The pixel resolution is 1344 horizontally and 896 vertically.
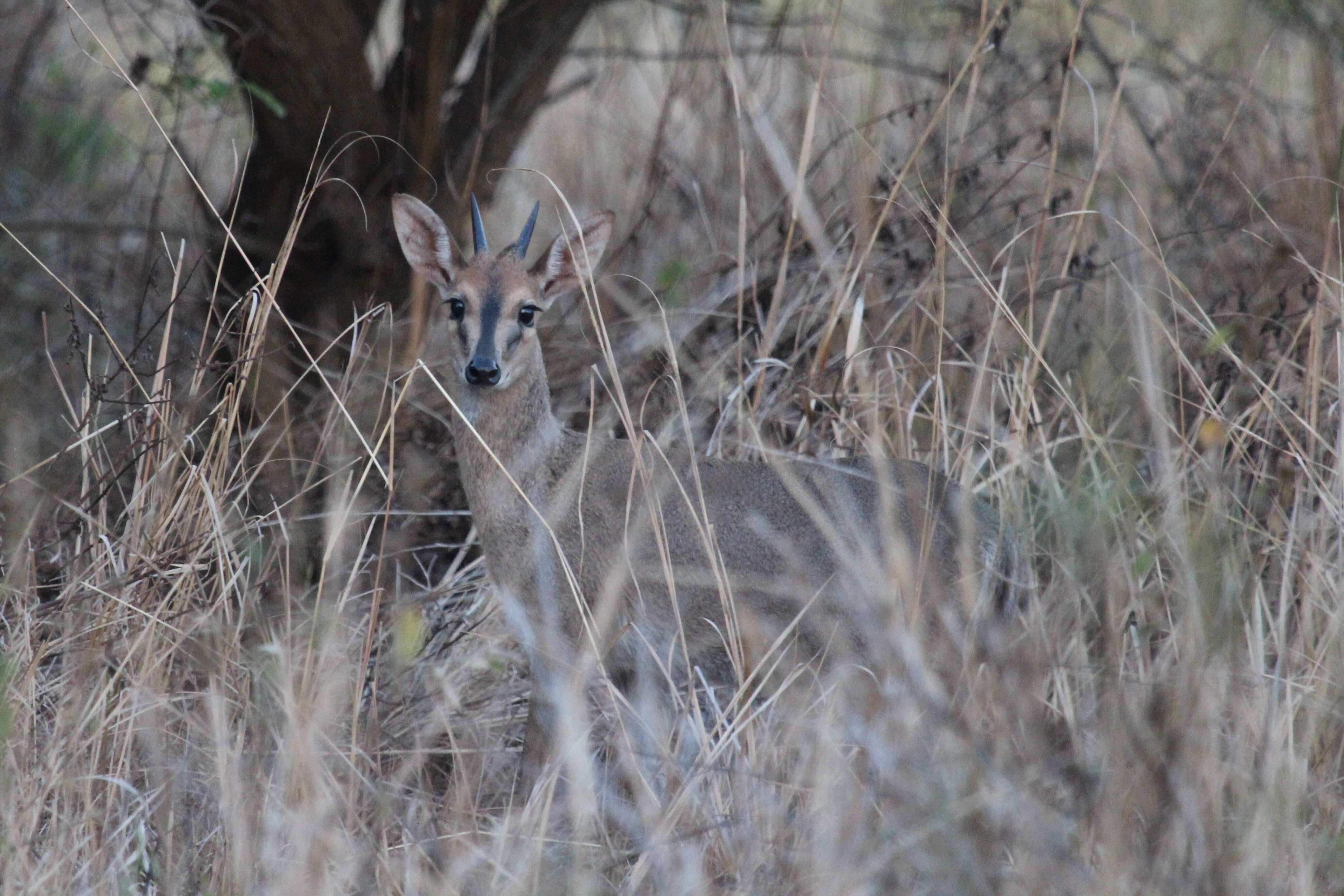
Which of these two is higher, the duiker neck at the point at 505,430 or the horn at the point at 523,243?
the horn at the point at 523,243

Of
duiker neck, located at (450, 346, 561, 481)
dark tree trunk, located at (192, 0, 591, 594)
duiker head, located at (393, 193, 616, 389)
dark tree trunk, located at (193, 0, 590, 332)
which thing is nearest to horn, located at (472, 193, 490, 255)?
duiker head, located at (393, 193, 616, 389)

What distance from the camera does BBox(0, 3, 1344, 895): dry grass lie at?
8.93 ft

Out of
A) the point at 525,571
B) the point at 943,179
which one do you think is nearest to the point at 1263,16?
the point at 943,179

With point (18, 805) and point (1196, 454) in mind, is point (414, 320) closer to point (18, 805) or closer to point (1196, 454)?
point (18, 805)

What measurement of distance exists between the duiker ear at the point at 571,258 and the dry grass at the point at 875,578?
28cm

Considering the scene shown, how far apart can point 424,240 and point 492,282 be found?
31cm

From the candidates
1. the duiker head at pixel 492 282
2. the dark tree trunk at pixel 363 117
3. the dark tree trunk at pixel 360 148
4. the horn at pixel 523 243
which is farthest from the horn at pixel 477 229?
the dark tree trunk at pixel 363 117

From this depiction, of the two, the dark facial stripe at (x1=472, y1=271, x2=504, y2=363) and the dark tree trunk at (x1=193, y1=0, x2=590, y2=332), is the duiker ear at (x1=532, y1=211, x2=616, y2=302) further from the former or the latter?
the dark tree trunk at (x1=193, y1=0, x2=590, y2=332)

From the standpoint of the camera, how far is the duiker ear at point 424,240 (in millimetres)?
4250

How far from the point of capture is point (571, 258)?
425 centimetres

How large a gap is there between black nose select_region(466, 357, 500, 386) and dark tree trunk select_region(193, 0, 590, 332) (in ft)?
3.59

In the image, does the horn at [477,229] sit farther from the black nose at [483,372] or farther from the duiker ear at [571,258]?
the black nose at [483,372]

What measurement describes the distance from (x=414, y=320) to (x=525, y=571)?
101 cm

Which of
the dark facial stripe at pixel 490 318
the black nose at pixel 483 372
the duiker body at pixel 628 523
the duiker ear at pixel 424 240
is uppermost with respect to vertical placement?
the duiker ear at pixel 424 240
